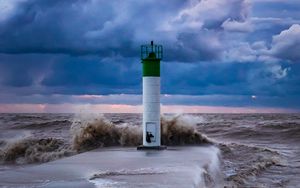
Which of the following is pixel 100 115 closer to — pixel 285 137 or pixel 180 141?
pixel 180 141

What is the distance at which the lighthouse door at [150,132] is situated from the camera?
16.2m

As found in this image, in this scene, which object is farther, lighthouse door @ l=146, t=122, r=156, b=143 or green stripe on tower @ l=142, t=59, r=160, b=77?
lighthouse door @ l=146, t=122, r=156, b=143

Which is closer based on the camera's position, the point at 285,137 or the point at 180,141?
the point at 180,141

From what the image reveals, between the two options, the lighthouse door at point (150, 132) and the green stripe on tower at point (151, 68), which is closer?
the green stripe on tower at point (151, 68)

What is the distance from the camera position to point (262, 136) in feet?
98.2

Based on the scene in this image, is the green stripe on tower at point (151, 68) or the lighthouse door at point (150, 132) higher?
the green stripe on tower at point (151, 68)

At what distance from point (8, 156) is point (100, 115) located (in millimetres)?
4098

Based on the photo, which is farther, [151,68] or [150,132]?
[150,132]

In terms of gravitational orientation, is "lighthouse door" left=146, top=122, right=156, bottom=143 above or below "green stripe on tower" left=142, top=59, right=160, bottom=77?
below

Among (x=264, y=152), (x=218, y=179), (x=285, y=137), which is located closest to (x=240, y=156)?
(x=264, y=152)

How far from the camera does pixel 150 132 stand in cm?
1623

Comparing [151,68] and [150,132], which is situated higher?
[151,68]

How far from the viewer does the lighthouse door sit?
16219mm

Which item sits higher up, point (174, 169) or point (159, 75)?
point (159, 75)
